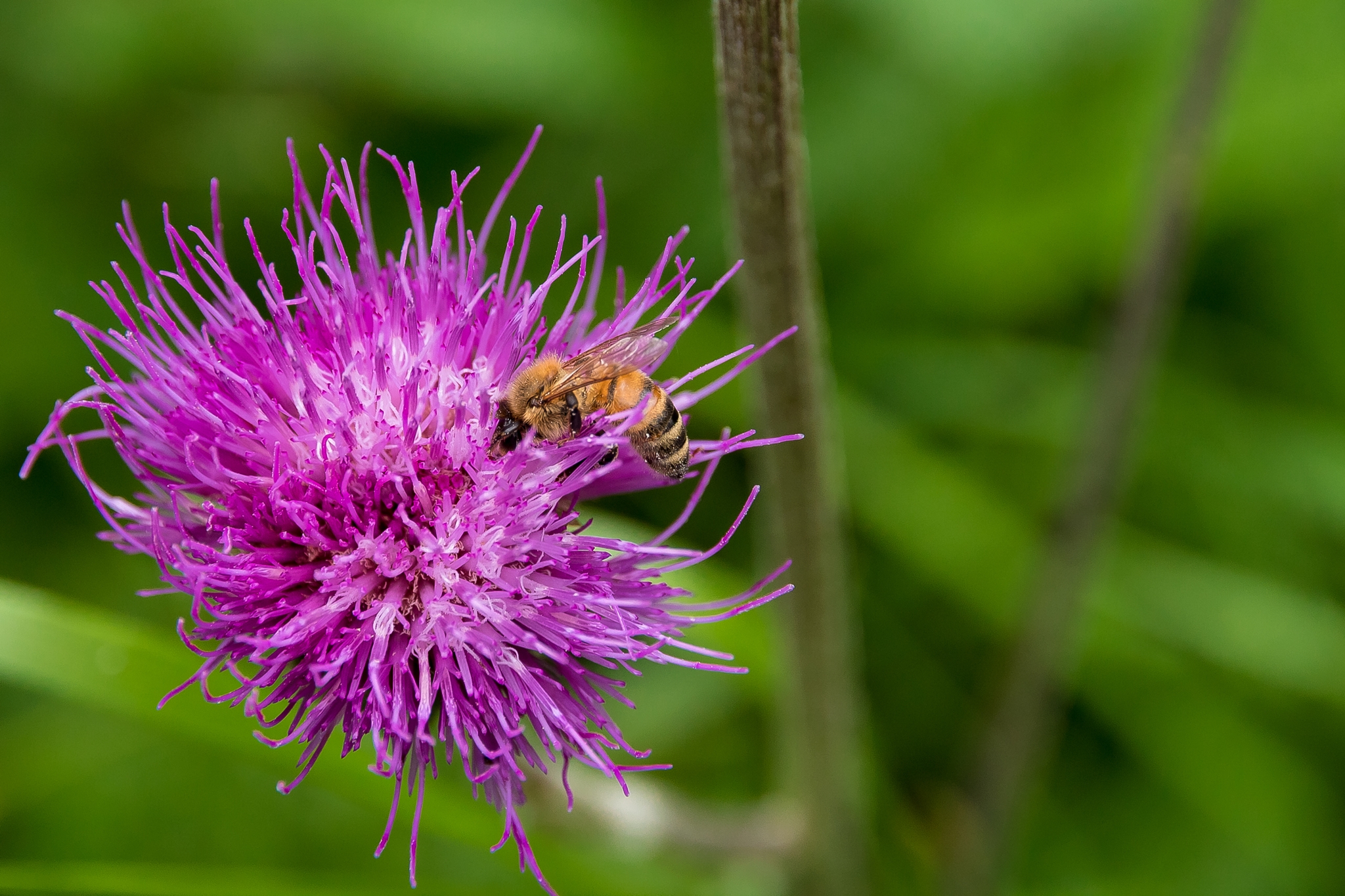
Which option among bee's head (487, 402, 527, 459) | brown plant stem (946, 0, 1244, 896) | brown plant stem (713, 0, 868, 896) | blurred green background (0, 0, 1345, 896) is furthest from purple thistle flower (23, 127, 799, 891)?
blurred green background (0, 0, 1345, 896)

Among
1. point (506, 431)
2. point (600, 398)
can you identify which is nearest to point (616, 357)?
point (600, 398)

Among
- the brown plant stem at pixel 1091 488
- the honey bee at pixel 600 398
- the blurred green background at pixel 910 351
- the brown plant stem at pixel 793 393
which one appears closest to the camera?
the brown plant stem at pixel 793 393

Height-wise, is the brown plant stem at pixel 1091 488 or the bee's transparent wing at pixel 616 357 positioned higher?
the bee's transparent wing at pixel 616 357

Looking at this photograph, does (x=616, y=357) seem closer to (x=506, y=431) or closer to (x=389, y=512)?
(x=506, y=431)

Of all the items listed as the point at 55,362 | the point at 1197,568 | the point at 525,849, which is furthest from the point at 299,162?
the point at 1197,568

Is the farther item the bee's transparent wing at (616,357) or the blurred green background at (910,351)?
the blurred green background at (910,351)

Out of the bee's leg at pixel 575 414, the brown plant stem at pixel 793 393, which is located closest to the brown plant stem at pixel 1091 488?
the brown plant stem at pixel 793 393

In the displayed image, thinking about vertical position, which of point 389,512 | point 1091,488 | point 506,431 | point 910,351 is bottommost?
point 1091,488

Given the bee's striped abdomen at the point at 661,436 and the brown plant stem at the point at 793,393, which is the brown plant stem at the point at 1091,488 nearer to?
the brown plant stem at the point at 793,393
